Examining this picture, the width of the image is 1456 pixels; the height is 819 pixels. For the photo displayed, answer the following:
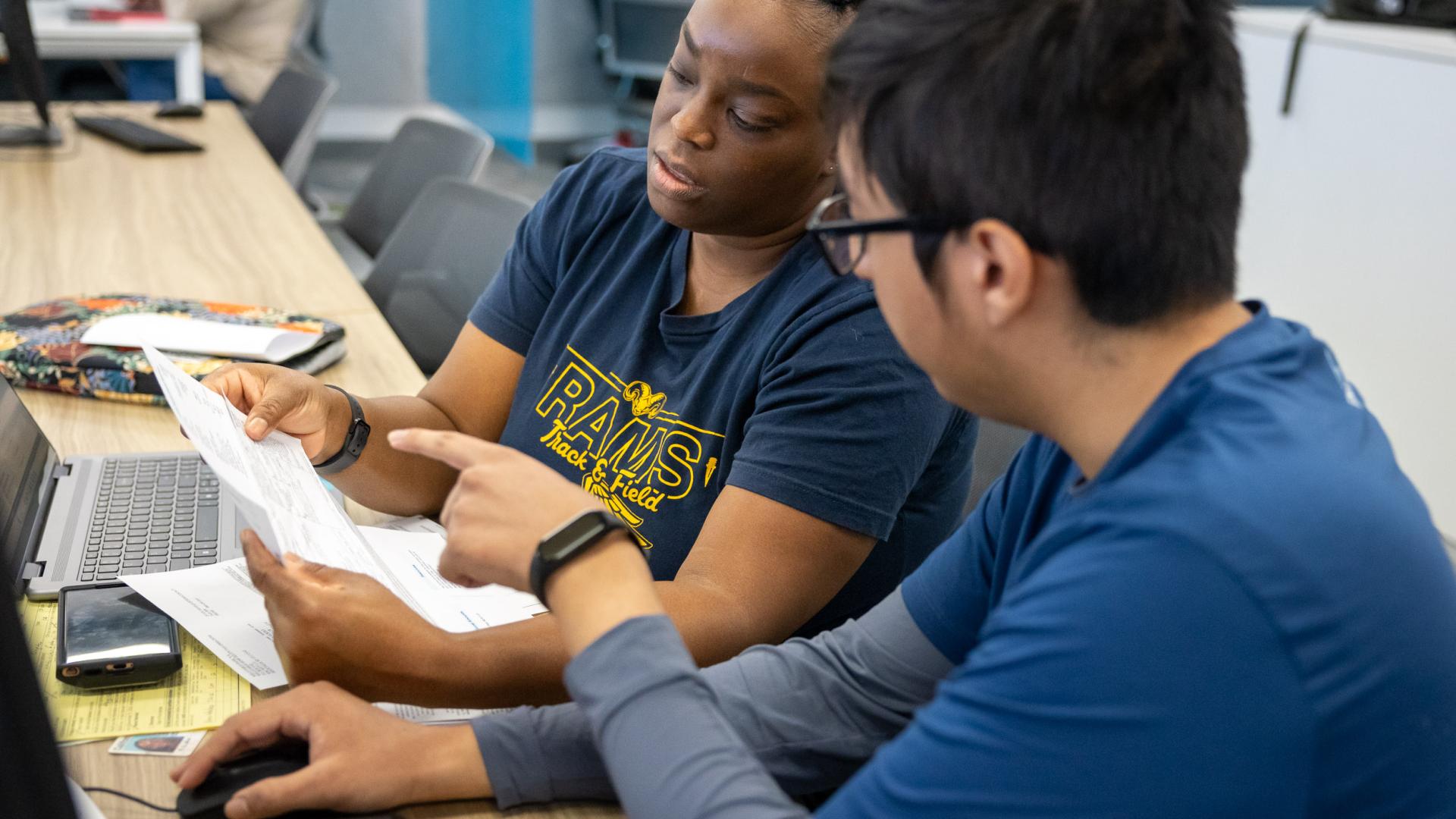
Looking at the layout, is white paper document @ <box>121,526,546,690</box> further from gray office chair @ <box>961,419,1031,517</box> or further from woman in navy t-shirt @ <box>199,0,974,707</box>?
gray office chair @ <box>961,419,1031,517</box>

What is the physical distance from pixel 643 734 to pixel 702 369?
540 millimetres

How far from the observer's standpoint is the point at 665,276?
51.6 inches

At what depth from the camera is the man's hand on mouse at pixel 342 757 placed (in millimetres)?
796

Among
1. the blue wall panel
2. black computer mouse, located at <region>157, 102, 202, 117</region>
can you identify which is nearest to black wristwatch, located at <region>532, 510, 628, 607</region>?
black computer mouse, located at <region>157, 102, 202, 117</region>

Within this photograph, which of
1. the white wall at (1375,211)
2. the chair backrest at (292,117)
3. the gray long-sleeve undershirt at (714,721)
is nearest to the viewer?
the gray long-sleeve undershirt at (714,721)

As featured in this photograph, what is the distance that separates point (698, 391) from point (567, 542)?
0.45 meters

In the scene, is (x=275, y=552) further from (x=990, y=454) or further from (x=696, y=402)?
(x=990, y=454)

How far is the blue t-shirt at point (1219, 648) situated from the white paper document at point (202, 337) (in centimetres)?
112

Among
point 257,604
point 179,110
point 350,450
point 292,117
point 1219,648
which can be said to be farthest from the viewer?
point 292,117

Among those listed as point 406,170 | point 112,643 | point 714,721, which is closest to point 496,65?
point 406,170

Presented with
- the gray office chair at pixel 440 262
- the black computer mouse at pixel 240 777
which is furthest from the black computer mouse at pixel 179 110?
the black computer mouse at pixel 240 777

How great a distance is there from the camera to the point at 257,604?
103 centimetres

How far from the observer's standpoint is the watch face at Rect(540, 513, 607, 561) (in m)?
0.76

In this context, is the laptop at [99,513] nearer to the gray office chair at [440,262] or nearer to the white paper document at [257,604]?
the white paper document at [257,604]
